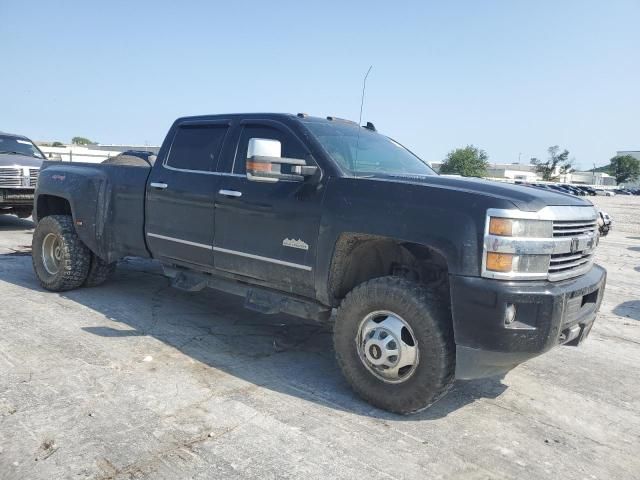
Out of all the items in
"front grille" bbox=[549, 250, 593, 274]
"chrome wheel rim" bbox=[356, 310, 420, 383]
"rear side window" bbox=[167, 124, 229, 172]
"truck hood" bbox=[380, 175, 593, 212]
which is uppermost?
"rear side window" bbox=[167, 124, 229, 172]

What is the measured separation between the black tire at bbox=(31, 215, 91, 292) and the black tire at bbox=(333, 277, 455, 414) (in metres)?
3.65

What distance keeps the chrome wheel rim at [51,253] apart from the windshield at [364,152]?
360 centimetres

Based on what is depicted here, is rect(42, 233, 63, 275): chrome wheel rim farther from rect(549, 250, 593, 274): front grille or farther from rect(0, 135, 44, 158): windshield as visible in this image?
rect(0, 135, 44, 158): windshield

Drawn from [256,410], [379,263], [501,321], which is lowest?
[256,410]

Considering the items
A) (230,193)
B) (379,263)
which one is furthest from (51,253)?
(379,263)

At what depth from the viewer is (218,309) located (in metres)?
5.76

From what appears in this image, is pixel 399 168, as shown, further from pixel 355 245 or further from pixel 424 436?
pixel 424 436

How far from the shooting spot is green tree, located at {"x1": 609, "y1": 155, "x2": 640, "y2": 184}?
4902 inches

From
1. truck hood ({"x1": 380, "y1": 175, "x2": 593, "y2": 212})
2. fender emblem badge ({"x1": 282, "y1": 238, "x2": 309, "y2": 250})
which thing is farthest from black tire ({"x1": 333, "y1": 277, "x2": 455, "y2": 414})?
truck hood ({"x1": 380, "y1": 175, "x2": 593, "y2": 212})

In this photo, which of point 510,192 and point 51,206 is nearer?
point 510,192

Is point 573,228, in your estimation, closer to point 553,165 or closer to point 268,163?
point 268,163

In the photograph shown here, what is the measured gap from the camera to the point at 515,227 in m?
3.07

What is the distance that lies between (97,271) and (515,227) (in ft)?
16.0

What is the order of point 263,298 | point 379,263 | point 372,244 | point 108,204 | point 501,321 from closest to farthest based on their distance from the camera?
point 501,321 < point 372,244 < point 379,263 < point 263,298 < point 108,204
